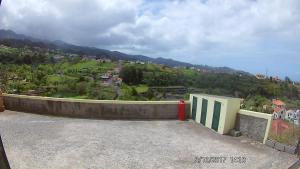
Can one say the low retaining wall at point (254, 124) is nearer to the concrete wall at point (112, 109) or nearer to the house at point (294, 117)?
the house at point (294, 117)

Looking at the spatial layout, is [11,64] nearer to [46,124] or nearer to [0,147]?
[46,124]

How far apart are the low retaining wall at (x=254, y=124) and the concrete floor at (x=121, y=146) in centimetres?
24

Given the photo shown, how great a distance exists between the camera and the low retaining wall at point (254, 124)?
8352 millimetres

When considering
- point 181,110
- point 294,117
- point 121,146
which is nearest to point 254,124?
point 294,117

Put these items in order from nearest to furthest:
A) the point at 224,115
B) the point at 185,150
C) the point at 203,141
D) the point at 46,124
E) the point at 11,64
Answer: the point at 185,150
the point at 203,141
the point at 224,115
the point at 46,124
the point at 11,64

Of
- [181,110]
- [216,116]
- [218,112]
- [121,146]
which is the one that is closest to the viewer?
[121,146]

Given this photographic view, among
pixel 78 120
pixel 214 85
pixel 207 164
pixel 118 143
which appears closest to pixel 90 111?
pixel 78 120

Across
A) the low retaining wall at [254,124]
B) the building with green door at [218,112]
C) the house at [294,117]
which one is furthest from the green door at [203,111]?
the house at [294,117]

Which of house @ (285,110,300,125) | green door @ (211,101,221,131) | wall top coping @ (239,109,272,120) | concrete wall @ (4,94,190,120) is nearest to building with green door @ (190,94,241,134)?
green door @ (211,101,221,131)

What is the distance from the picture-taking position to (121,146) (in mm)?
7738

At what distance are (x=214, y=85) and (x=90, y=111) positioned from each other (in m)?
8.14

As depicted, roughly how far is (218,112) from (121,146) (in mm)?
3117

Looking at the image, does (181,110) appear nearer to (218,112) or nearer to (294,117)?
(218,112)

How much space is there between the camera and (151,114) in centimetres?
1056
